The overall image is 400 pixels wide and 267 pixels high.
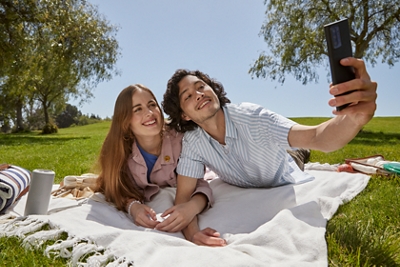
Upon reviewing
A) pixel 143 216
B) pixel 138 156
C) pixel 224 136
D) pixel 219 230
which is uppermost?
pixel 224 136

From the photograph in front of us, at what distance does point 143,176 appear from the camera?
3420mm

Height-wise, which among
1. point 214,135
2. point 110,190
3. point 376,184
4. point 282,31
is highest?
point 282,31

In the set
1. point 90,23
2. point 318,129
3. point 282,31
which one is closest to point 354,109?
point 318,129

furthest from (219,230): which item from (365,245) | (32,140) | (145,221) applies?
(32,140)

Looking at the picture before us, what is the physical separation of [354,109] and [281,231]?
89 cm

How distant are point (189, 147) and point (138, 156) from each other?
0.57m

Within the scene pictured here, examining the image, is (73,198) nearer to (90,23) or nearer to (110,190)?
(110,190)

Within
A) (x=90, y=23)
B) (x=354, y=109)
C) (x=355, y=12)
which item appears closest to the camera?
(x=354, y=109)

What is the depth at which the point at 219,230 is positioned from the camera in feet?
8.75

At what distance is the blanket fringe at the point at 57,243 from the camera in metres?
2.03

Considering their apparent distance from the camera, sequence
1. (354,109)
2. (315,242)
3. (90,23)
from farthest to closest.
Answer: (90,23)
(315,242)
(354,109)

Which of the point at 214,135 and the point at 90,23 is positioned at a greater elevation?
the point at 90,23

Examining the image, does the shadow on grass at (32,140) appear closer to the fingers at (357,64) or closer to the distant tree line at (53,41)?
the distant tree line at (53,41)

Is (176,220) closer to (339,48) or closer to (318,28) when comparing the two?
(339,48)
